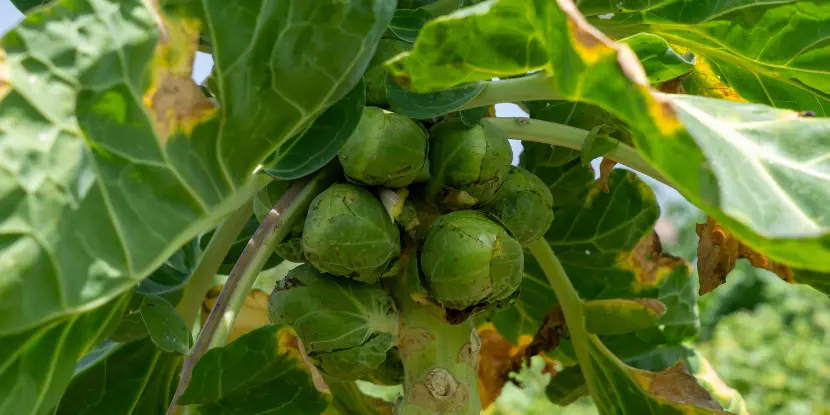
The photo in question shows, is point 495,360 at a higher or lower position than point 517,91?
lower

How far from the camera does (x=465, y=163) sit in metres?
0.91

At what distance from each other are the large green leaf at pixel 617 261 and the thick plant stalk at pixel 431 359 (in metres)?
0.46

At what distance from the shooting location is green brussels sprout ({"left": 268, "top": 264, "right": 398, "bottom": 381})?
35.7 inches

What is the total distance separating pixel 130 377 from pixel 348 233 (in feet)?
1.91

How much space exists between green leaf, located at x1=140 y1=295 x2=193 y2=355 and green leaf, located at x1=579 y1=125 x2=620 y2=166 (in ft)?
1.81

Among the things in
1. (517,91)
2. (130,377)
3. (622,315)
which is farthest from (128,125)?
(622,315)

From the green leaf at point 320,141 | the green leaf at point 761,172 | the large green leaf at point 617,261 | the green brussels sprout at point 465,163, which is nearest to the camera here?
the green leaf at point 761,172

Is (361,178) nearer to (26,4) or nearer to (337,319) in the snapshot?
(337,319)

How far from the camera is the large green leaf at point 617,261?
141 cm

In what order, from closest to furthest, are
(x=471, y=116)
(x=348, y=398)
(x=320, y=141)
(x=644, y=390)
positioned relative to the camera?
(x=320, y=141), (x=471, y=116), (x=644, y=390), (x=348, y=398)

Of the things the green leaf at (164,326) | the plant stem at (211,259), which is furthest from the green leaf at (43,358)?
the plant stem at (211,259)

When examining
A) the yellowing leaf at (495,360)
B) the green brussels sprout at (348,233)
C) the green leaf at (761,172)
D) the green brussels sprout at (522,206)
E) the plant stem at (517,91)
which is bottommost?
the yellowing leaf at (495,360)

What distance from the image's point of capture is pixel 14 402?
0.66 metres

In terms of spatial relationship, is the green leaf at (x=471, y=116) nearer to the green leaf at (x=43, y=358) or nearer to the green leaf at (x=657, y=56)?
the green leaf at (x=657, y=56)
